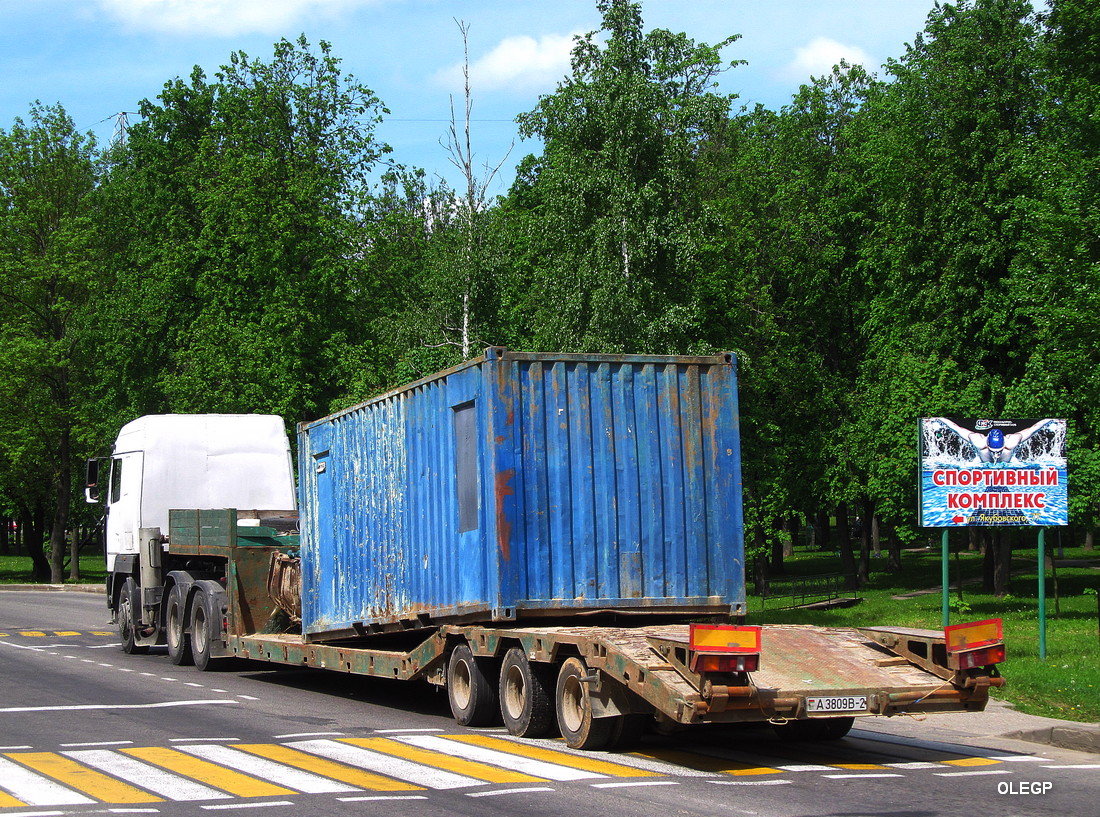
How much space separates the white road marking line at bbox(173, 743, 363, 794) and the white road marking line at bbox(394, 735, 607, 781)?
53.7 inches

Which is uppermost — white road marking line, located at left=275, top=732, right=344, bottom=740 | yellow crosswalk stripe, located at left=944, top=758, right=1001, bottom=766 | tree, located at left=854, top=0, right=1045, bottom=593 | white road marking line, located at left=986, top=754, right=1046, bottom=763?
tree, located at left=854, top=0, right=1045, bottom=593

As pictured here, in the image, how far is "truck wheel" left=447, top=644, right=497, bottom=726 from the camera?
12039mm

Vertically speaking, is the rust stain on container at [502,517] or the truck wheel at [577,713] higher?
the rust stain on container at [502,517]

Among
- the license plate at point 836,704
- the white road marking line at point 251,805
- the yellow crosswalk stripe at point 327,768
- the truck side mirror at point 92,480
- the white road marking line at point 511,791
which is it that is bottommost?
Answer: the yellow crosswalk stripe at point 327,768

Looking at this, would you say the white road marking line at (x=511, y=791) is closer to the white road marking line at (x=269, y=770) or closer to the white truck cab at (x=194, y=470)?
the white road marking line at (x=269, y=770)

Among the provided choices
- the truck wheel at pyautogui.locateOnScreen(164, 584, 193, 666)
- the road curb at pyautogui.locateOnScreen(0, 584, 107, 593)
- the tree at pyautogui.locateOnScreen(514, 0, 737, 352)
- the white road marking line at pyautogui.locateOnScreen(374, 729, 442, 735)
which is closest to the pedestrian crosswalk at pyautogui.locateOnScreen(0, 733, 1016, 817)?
the white road marking line at pyautogui.locateOnScreen(374, 729, 442, 735)

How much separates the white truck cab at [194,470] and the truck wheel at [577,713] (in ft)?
34.7

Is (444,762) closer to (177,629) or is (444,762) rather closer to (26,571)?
(177,629)

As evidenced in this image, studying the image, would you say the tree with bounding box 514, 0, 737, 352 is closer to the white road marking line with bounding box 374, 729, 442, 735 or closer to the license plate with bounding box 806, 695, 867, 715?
the white road marking line with bounding box 374, 729, 442, 735

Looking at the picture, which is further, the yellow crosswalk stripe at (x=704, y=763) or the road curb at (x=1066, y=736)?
the road curb at (x=1066, y=736)

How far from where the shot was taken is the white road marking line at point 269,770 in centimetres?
888

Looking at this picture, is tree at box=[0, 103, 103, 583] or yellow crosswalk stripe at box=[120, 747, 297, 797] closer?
yellow crosswalk stripe at box=[120, 747, 297, 797]

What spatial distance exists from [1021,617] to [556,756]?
18930 mm

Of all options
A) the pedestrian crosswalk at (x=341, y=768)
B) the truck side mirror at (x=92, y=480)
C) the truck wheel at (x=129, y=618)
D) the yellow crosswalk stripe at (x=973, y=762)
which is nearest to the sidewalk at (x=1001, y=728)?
the yellow crosswalk stripe at (x=973, y=762)
